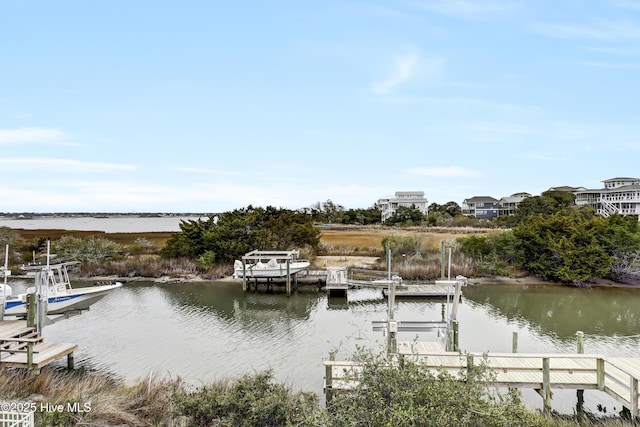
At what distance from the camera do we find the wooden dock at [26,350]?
35.1 ft

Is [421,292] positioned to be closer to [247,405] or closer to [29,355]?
[247,405]

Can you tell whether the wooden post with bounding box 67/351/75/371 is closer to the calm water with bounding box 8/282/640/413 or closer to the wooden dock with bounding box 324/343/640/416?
the calm water with bounding box 8/282/640/413

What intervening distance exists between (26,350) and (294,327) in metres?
9.35

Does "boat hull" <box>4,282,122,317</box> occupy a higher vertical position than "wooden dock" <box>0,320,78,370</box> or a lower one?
higher

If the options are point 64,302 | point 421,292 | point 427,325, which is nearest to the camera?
point 427,325

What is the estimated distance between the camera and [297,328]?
1770cm

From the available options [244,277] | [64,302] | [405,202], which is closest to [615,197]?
[405,202]

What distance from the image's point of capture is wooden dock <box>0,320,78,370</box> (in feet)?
35.1

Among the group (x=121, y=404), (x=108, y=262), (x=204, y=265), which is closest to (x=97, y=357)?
(x=121, y=404)

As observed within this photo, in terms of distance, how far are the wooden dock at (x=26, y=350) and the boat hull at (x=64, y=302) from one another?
58.6 inches

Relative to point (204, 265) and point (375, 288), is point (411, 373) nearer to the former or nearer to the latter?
point (375, 288)

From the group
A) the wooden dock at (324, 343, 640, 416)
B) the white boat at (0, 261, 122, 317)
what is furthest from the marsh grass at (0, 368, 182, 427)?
the white boat at (0, 261, 122, 317)

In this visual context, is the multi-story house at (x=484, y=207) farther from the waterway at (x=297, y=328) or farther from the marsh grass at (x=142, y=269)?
the marsh grass at (x=142, y=269)

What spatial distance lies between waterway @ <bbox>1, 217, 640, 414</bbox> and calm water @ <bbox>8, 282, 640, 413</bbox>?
4 cm
